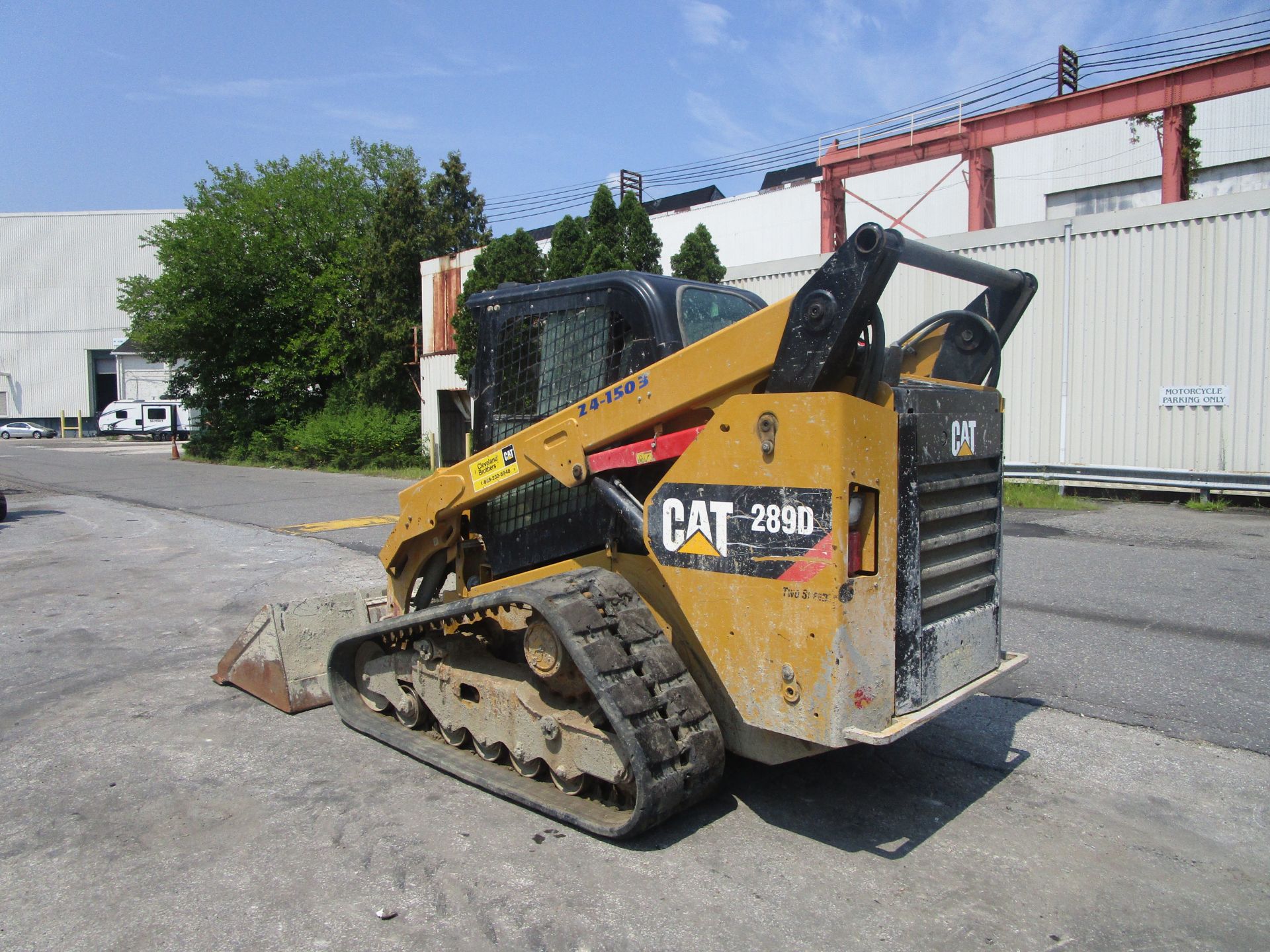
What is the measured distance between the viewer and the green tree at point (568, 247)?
19234mm

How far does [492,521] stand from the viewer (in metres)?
4.62

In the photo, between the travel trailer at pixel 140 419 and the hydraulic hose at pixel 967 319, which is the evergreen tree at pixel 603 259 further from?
the travel trailer at pixel 140 419

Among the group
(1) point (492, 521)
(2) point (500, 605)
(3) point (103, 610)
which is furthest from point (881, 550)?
(3) point (103, 610)

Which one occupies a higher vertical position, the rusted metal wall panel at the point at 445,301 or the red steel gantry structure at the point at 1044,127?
the red steel gantry structure at the point at 1044,127

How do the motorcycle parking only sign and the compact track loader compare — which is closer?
the compact track loader

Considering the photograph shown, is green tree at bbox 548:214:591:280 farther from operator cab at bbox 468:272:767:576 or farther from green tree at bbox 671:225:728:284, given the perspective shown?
operator cab at bbox 468:272:767:576

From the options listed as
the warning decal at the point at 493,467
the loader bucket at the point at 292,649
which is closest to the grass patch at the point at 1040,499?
the loader bucket at the point at 292,649

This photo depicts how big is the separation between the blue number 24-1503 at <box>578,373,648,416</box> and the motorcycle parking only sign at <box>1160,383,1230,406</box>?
13.2m

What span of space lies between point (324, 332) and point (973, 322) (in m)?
30.0

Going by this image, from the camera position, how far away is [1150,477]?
14.0 m

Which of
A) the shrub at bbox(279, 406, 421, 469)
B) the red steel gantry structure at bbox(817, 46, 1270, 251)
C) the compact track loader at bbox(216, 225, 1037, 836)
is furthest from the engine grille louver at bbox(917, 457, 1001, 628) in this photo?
the shrub at bbox(279, 406, 421, 469)

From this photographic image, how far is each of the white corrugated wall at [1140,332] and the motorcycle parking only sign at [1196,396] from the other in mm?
75

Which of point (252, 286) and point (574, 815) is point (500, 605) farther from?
point (252, 286)

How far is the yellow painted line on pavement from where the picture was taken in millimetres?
12352
